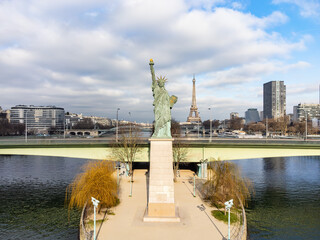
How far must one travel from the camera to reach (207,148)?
134 feet

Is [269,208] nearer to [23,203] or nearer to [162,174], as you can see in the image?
[162,174]

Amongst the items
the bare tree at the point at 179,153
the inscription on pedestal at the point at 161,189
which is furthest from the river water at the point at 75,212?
the bare tree at the point at 179,153

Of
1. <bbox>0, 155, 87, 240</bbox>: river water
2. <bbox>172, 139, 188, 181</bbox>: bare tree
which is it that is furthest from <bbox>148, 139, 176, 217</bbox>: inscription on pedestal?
<bbox>172, 139, 188, 181</bbox>: bare tree

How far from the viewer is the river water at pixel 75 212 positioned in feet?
76.3

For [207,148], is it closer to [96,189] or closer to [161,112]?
[161,112]

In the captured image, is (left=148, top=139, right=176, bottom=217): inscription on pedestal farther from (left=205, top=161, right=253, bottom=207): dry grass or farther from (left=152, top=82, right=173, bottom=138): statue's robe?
(left=205, top=161, right=253, bottom=207): dry grass

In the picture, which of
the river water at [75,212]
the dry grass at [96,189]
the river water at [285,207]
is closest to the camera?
the river water at [75,212]

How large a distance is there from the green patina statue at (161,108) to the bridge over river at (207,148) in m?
16.8

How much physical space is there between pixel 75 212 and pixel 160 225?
12.6m

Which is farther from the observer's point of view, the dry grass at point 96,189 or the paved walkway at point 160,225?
the dry grass at point 96,189

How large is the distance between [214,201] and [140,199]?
8.66m

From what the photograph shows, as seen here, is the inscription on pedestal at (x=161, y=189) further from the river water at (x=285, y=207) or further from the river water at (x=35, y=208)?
the river water at (x=285, y=207)

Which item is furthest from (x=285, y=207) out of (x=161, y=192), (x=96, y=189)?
(x=96, y=189)

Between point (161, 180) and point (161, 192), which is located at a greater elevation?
point (161, 180)
